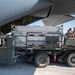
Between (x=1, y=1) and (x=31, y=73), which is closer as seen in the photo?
(x=1, y=1)

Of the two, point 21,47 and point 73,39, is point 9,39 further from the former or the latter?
point 73,39

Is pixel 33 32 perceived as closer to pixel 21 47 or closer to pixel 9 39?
pixel 21 47

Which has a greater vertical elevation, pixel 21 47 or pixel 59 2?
pixel 59 2

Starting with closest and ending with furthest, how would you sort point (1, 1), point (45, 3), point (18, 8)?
point (1, 1)
point (18, 8)
point (45, 3)

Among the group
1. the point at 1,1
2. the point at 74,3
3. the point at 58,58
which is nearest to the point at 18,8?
the point at 1,1

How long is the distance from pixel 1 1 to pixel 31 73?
142 inches

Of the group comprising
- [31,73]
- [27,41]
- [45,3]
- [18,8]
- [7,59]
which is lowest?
[31,73]

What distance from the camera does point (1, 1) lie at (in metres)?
6.55

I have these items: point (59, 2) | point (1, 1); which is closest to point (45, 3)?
point (59, 2)

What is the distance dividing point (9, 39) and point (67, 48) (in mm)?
3388

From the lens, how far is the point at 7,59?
8242mm

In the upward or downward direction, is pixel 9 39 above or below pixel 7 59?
above

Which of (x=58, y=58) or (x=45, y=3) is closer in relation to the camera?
(x=45, y=3)

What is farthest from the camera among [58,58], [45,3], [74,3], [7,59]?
[58,58]
